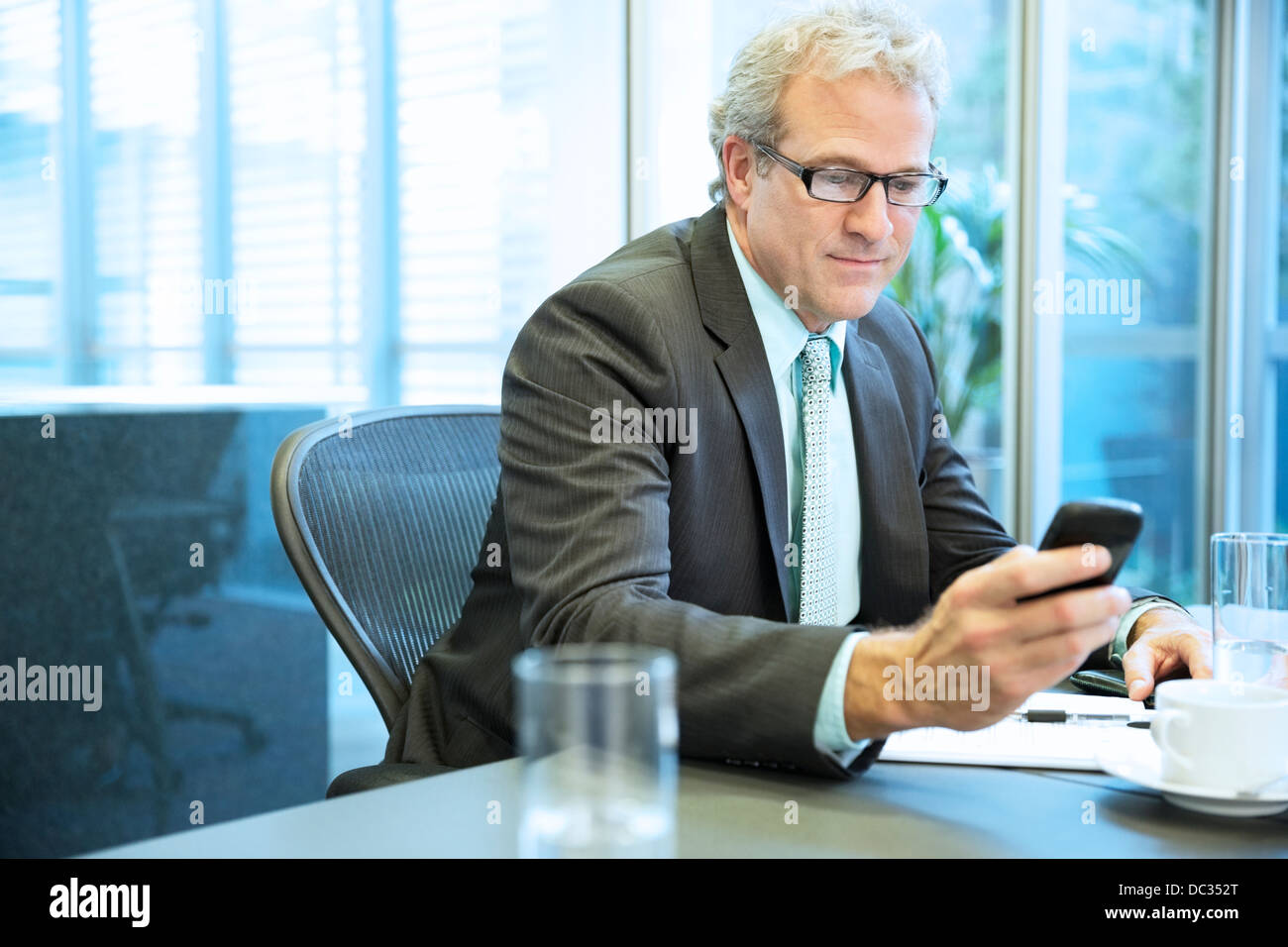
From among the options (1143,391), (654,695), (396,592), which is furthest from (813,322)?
(1143,391)

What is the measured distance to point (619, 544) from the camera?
1.14 metres

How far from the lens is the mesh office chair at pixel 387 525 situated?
55.2 inches

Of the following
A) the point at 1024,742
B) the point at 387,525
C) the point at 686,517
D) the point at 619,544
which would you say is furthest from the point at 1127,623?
the point at 387,525

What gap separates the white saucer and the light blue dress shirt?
1.58 feet

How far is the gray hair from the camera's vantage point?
4.67ft

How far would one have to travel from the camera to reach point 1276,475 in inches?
166

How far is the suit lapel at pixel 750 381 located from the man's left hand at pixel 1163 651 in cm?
37

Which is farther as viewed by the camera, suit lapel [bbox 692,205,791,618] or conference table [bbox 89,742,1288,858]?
suit lapel [bbox 692,205,791,618]

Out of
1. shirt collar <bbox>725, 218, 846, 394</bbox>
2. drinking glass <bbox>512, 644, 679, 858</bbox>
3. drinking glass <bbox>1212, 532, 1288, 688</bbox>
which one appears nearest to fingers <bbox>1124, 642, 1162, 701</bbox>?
drinking glass <bbox>1212, 532, 1288, 688</bbox>

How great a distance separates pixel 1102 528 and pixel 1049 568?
4 centimetres

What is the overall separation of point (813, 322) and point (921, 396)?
0.26 metres

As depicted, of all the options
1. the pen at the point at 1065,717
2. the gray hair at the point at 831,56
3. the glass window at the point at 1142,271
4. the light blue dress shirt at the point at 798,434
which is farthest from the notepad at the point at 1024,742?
the glass window at the point at 1142,271

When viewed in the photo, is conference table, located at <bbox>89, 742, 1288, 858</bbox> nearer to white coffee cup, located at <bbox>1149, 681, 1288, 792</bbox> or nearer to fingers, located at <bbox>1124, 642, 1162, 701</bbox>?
white coffee cup, located at <bbox>1149, 681, 1288, 792</bbox>

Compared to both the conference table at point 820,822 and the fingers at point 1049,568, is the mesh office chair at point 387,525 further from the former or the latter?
the fingers at point 1049,568
